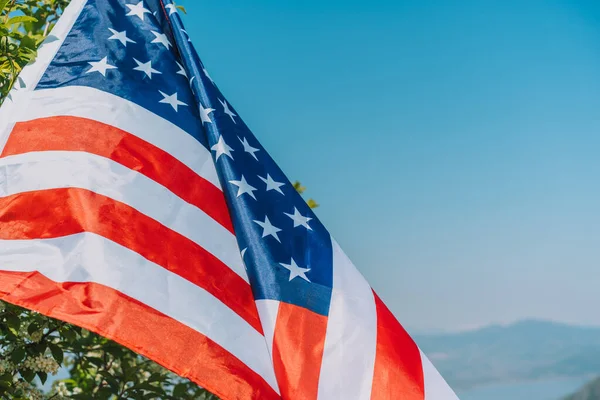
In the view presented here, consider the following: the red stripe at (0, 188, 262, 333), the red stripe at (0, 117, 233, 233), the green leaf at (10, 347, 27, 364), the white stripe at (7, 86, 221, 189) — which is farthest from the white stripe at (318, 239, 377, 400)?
the green leaf at (10, 347, 27, 364)

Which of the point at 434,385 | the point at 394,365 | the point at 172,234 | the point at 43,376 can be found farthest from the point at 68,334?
the point at 434,385

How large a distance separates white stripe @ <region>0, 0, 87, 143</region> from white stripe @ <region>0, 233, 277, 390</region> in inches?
24.4

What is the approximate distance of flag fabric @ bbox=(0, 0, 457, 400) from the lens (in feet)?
9.49

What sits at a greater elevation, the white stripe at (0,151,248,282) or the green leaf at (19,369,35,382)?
the white stripe at (0,151,248,282)

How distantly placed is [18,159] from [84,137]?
308mm

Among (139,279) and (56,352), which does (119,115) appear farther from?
(56,352)

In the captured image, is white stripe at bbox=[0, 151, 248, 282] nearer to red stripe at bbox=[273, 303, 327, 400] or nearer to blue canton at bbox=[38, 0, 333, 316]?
blue canton at bbox=[38, 0, 333, 316]

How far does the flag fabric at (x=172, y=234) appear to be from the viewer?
289 cm

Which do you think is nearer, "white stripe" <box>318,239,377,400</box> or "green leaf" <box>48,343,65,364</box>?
"white stripe" <box>318,239,377,400</box>

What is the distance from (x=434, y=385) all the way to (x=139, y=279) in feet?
4.77

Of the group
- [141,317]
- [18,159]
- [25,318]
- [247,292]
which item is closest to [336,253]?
[247,292]

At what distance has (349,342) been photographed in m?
3.22

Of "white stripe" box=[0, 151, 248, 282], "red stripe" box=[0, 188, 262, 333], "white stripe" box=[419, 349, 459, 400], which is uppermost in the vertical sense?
"white stripe" box=[0, 151, 248, 282]

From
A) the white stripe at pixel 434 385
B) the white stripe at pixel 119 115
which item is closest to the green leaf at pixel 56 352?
the white stripe at pixel 119 115
